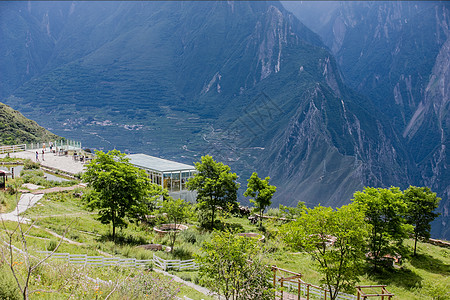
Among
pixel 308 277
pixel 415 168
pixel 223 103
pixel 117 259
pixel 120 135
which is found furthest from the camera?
pixel 223 103

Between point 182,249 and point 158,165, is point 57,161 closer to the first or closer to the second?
point 158,165

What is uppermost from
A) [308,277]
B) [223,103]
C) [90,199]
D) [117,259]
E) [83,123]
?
[223,103]

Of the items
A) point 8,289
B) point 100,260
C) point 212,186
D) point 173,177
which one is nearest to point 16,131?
point 173,177

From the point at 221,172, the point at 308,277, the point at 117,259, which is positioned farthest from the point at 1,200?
the point at 308,277

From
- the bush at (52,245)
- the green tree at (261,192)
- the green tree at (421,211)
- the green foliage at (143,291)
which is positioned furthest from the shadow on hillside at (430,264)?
the bush at (52,245)

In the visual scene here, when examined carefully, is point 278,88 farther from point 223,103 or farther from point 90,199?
point 90,199
